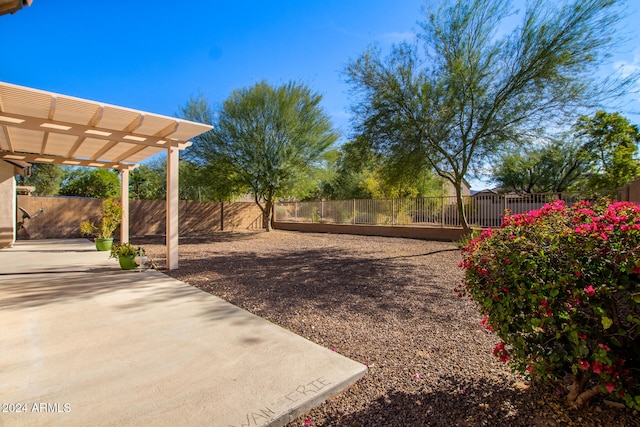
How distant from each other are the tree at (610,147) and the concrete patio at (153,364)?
2314 cm

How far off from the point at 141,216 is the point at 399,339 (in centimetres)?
1776

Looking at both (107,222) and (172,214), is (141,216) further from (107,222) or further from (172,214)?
(172,214)

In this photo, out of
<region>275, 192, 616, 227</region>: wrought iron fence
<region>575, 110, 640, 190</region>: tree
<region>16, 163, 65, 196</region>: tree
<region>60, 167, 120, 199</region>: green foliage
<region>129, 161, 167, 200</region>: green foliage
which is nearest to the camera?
<region>275, 192, 616, 227</region>: wrought iron fence

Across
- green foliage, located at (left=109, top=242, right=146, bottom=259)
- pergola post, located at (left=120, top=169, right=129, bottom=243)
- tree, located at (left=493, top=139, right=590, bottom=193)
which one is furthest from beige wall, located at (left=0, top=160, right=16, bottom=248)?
tree, located at (left=493, top=139, right=590, bottom=193)

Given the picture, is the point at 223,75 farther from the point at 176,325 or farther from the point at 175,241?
the point at 176,325

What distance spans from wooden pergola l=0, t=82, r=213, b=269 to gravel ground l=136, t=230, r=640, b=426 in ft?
9.11

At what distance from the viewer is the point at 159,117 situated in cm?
650

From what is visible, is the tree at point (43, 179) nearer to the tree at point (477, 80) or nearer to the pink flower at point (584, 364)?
the tree at point (477, 80)

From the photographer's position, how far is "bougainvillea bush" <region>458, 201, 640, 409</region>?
160cm

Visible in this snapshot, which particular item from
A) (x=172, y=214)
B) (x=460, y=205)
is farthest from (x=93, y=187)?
(x=460, y=205)

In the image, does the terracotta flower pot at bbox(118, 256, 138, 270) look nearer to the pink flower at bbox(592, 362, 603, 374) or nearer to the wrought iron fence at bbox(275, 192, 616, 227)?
the pink flower at bbox(592, 362, 603, 374)

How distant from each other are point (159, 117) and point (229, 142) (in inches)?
370

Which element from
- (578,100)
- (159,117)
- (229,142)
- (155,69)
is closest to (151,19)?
(155,69)

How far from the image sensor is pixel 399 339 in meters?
3.44
